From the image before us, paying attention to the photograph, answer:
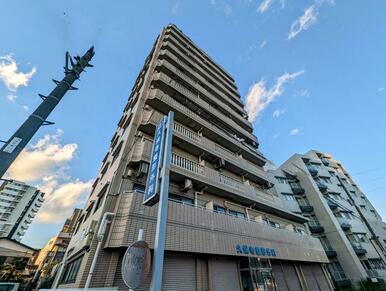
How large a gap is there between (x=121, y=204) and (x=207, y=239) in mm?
3864

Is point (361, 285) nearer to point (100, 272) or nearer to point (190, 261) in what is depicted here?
point (190, 261)

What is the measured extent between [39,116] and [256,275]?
38.4ft

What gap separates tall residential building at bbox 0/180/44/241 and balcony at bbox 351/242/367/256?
2973 inches

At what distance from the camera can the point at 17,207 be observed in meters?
58.9

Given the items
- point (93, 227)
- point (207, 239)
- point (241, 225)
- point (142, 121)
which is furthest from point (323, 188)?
point (93, 227)

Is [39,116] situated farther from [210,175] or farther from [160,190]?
[210,175]

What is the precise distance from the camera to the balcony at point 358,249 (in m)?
19.6

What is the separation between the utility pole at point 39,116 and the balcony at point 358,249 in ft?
95.1

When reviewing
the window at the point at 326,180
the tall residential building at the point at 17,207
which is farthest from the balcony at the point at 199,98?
the tall residential building at the point at 17,207

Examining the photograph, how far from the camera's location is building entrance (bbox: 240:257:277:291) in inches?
329

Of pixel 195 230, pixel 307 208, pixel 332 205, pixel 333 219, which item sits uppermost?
pixel 332 205

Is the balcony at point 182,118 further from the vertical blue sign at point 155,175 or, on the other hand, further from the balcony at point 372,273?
the balcony at point 372,273

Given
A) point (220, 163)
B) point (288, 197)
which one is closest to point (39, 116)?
point (220, 163)

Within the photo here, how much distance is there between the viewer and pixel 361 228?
23234 mm
